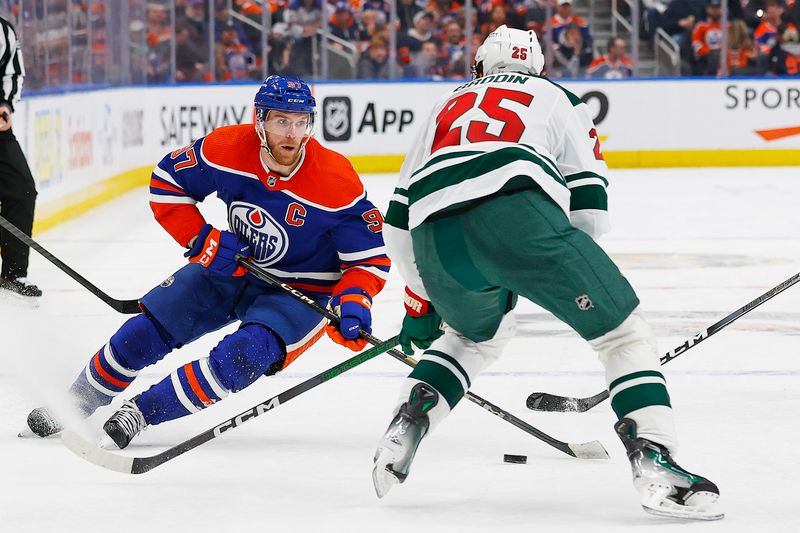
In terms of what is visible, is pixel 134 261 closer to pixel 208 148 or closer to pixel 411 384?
pixel 208 148

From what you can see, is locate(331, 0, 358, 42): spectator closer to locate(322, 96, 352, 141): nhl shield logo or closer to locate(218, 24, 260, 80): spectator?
locate(322, 96, 352, 141): nhl shield logo

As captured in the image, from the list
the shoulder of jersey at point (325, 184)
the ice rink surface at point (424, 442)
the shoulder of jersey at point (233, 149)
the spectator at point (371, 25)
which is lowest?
the ice rink surface at point (424, 442)

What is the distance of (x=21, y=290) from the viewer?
550 cm

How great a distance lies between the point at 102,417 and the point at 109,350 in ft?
0.97

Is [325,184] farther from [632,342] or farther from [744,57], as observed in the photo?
[744,57]

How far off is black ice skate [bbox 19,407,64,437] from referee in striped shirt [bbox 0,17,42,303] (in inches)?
92.1

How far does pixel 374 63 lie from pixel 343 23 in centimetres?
48

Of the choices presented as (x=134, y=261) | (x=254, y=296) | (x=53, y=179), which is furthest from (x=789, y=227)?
(x=254, y=296)

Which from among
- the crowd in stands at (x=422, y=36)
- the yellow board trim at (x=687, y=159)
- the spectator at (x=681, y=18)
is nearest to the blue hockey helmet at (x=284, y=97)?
the crowd in stands at (x=422, y=36)

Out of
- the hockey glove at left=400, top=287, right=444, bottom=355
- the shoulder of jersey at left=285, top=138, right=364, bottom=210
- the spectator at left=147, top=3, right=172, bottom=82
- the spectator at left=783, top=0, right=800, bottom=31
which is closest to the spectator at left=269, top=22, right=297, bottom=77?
the spectator at left=147, top=3, right=172, bottom=82

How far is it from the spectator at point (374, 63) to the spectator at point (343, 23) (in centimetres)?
22

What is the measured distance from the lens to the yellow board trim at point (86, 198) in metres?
7.44

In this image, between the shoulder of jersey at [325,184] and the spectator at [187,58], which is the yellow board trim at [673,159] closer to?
the spectator at [187,58]

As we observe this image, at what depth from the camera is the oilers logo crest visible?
10.6ft
